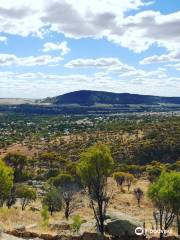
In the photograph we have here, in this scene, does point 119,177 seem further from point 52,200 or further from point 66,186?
point 52,200

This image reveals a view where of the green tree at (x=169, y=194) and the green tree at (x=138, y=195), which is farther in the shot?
the green tree at (x=138, y=195)

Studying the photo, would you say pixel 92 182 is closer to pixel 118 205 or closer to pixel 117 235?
pixel 117 235

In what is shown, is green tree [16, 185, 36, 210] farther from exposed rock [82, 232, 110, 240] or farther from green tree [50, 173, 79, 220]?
exposed rock [82, 232, 110, 240]

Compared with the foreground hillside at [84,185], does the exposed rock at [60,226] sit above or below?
above

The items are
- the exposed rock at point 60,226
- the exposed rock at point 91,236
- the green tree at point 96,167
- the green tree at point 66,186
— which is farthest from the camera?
the green tree at point 66,186

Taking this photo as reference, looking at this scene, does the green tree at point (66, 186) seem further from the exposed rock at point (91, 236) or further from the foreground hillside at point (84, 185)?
the exposed rock at point (91, 236)

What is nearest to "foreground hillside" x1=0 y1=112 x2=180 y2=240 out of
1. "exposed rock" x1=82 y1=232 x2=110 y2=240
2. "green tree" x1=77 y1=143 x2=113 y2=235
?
"green tree" x1=77 y1=143 x2=113 y2=235

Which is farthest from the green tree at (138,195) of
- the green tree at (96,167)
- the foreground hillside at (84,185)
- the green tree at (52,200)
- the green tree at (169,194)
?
the green tree at (96,167)

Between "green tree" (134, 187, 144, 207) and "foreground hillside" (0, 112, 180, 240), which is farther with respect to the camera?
"green tree" (134, 187, 144, 207)

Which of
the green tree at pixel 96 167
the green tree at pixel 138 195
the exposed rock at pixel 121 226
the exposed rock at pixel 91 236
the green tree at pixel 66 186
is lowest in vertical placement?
the green tree at pixel 138 195

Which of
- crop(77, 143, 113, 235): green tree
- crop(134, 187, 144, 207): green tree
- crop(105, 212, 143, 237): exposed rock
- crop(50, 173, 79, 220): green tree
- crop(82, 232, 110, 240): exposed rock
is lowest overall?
crop(134, 187, 144, 207): green tree
